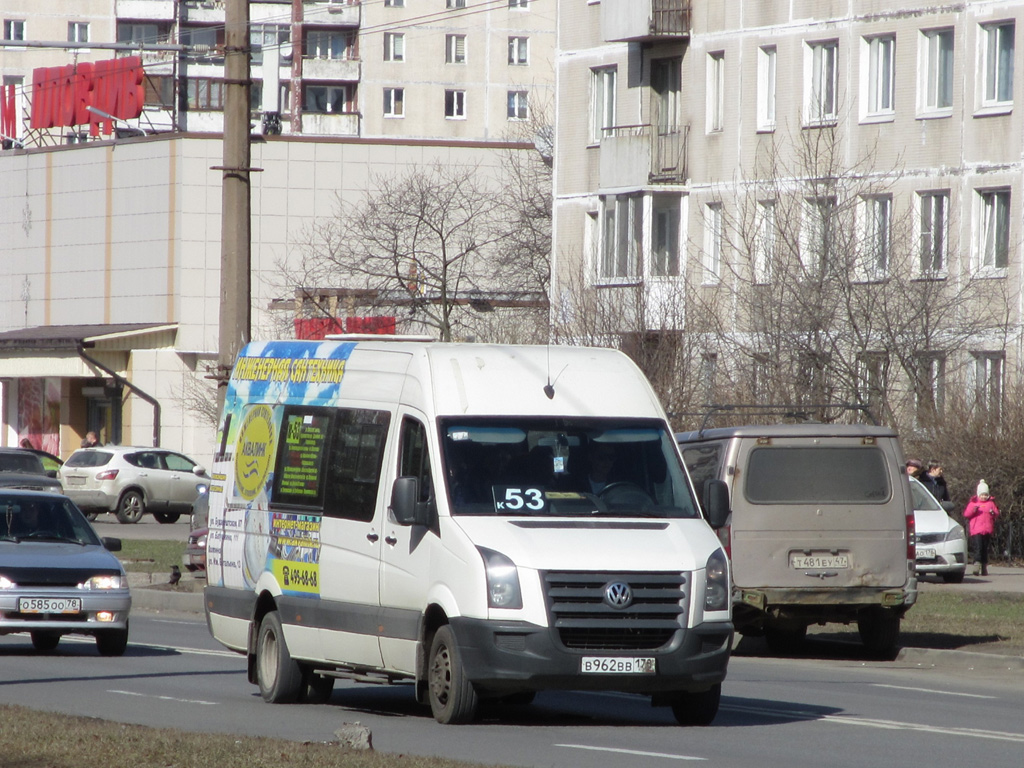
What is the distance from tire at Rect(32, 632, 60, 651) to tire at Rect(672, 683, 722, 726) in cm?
759

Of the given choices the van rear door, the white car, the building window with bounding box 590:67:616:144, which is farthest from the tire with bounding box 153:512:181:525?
the van rear door

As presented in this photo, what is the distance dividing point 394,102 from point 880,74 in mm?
56509

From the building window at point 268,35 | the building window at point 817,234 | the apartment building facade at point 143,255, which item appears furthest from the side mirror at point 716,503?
the building window at point 268,35

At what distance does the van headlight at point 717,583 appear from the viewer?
11.6 m

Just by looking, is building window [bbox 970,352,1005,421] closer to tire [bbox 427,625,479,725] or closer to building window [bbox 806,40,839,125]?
building window [bbox 806,40,839,125]

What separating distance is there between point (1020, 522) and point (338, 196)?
116 feet

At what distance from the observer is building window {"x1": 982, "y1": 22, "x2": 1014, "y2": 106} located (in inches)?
1591

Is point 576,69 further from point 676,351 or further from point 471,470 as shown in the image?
point 471,470

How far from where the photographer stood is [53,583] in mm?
16938

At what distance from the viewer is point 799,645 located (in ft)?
64.7

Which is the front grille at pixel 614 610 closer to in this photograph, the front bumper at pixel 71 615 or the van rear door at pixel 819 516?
the van rear door at pixel 819 516

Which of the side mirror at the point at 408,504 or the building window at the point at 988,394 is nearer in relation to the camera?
the side mirror at the point at 408,504

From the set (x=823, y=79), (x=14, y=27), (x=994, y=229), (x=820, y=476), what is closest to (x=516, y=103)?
(x=14, y=27)

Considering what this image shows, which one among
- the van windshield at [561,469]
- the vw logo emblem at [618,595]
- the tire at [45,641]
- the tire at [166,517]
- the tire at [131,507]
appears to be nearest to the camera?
the vw logo emblem at [618,595]
